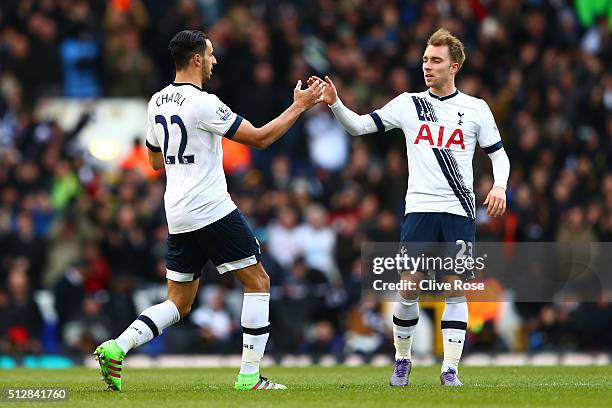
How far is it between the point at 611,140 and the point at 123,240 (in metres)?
7.41

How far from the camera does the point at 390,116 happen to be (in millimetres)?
11656

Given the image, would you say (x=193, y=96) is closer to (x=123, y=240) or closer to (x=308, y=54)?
(x=123, y=240)

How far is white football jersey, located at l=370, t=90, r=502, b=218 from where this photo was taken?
449 inches

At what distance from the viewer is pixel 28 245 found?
1948 centimetres

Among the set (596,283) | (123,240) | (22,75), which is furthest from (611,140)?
(22,75)

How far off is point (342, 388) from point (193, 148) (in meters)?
A: 2.27

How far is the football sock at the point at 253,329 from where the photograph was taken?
35.7 ft

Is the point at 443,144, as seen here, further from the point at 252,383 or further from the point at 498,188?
the point at 252,383

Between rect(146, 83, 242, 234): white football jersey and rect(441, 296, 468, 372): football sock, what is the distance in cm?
199

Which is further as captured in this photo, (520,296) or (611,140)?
(611,140)

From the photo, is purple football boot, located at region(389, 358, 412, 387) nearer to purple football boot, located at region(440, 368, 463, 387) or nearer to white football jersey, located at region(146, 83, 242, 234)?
purple football boot, located at region(440, 368, 463, 387)

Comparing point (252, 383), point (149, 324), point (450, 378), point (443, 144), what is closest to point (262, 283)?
point (252, 383)

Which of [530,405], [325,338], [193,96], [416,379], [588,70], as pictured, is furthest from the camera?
[588,70]

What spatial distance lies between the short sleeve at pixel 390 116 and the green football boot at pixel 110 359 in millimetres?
2811
